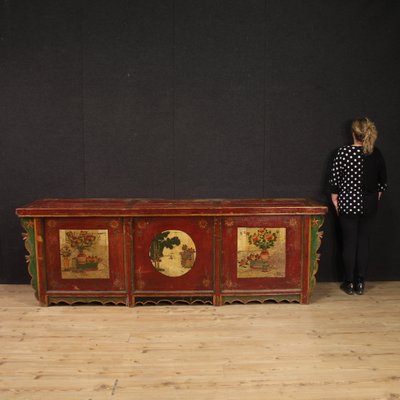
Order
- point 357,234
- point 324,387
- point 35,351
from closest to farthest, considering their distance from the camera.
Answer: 1. point 324,387
2. point 35,351
3. point 357,234

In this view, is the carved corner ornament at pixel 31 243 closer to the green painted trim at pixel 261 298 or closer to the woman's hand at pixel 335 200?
the green painted trim at pixel 261 298

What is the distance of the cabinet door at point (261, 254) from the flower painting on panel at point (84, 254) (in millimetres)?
989

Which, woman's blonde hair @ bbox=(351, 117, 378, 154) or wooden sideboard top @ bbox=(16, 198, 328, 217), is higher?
woman's blonde hair @ bbox=(351, 117, 378, 154)

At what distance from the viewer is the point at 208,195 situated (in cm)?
429

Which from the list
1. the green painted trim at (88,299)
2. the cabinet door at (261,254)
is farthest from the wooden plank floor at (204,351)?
the cabinet door at (261,254)

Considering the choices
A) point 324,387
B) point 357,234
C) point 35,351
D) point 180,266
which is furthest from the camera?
point 357,234

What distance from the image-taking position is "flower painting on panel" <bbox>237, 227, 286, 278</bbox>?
374 cm

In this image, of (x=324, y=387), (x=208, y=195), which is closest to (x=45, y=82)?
(x=208, y=195)

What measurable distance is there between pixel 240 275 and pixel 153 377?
4.48 feet

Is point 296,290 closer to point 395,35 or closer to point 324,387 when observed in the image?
point 324,387

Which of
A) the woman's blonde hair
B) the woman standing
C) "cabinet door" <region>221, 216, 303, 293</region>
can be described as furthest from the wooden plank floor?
the woman's blonde hair

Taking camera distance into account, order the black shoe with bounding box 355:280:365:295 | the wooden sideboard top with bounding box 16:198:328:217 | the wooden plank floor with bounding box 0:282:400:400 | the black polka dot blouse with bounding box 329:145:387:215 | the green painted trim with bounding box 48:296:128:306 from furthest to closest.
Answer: the black shoe with bounding box 355:280:365:295
the black polka dot blouse with bounding box 329:145:387:215
the green painted trim with bounding box 48:296:128:306
the wooden sideboard top with bounding box 16:198:328:217
the wooden plank floor with bounding box 0:282:400:400

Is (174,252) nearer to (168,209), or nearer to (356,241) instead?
(168,209)

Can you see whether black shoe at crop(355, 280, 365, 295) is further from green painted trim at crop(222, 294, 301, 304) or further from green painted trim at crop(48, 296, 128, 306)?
green painted trim at crop(48, 296, 128, 306)
